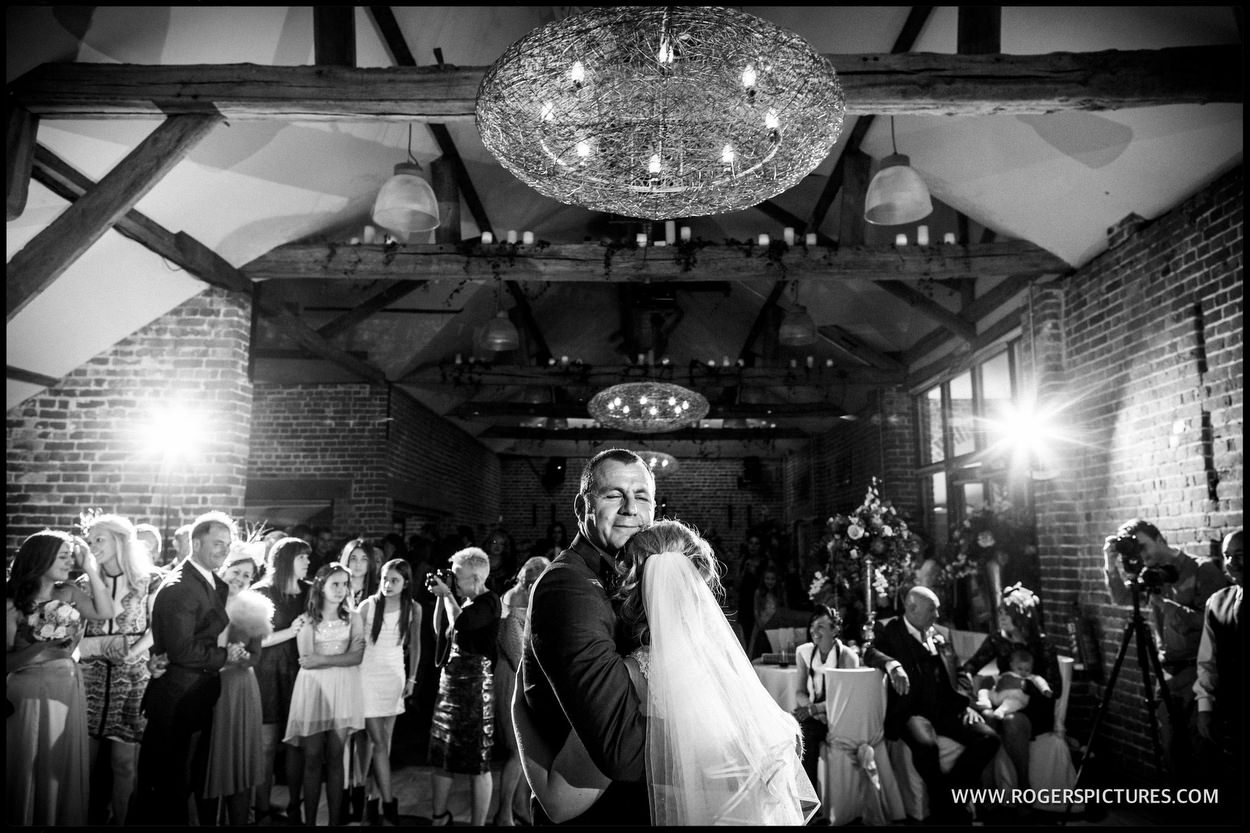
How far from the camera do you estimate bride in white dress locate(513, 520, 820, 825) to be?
1.42m

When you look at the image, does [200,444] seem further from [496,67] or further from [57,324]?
[496,67]

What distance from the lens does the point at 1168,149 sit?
4.45 meters

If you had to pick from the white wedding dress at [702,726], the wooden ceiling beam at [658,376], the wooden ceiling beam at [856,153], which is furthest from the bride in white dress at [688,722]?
the wooden ceiling beam at [658,376]

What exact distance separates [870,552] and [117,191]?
539 cm

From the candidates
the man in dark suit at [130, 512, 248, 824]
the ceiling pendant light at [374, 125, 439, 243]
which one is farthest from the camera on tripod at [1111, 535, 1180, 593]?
the man in dark suit at [130, 512, 248, 824]

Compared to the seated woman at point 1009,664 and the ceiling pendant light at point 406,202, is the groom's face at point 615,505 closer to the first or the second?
the ceiling pendant light at point 406,202

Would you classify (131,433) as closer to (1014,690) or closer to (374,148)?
(374,148)

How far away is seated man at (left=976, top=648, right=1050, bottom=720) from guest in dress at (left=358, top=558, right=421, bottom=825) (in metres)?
3.54

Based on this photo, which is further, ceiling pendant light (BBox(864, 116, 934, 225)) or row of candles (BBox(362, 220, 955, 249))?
row of candles (BBox(362, 220, 955, 249))

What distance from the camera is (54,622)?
3.26 m

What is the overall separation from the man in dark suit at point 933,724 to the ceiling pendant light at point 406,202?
3676 mm

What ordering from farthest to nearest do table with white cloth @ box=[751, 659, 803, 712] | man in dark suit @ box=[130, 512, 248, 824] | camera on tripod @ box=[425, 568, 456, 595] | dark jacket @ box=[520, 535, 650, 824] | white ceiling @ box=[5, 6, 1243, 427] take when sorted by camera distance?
table with white cloth @ box=[751, 659, 803, 712], camera on tripod @ box=[425, 568, 456, 595], white ceiling @ box=[5, 6, 1243, 427], man in dark suit @ box=[130, 512, 248, 824], dark jacket @ box=[520, 535, 650, 824]

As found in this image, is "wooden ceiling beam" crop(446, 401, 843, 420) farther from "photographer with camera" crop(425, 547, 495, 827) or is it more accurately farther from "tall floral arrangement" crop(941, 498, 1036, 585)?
"photographer with camera" crop(425, 547, 495, 827)

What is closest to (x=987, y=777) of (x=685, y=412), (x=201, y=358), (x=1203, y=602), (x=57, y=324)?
(x=1203, y=602)
